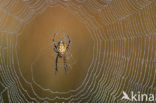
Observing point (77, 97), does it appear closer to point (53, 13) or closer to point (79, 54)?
point (79, 54)

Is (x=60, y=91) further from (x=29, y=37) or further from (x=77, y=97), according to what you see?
(x=29, y=37)

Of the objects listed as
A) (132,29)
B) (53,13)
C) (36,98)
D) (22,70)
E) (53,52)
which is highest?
(53,13)

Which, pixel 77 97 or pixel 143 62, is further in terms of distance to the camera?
pixel 77 97

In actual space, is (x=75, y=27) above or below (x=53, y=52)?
above

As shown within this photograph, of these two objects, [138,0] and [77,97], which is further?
[77,97]

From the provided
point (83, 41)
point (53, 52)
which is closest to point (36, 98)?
point (53, 52)

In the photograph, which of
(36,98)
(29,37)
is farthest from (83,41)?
(36,98)
